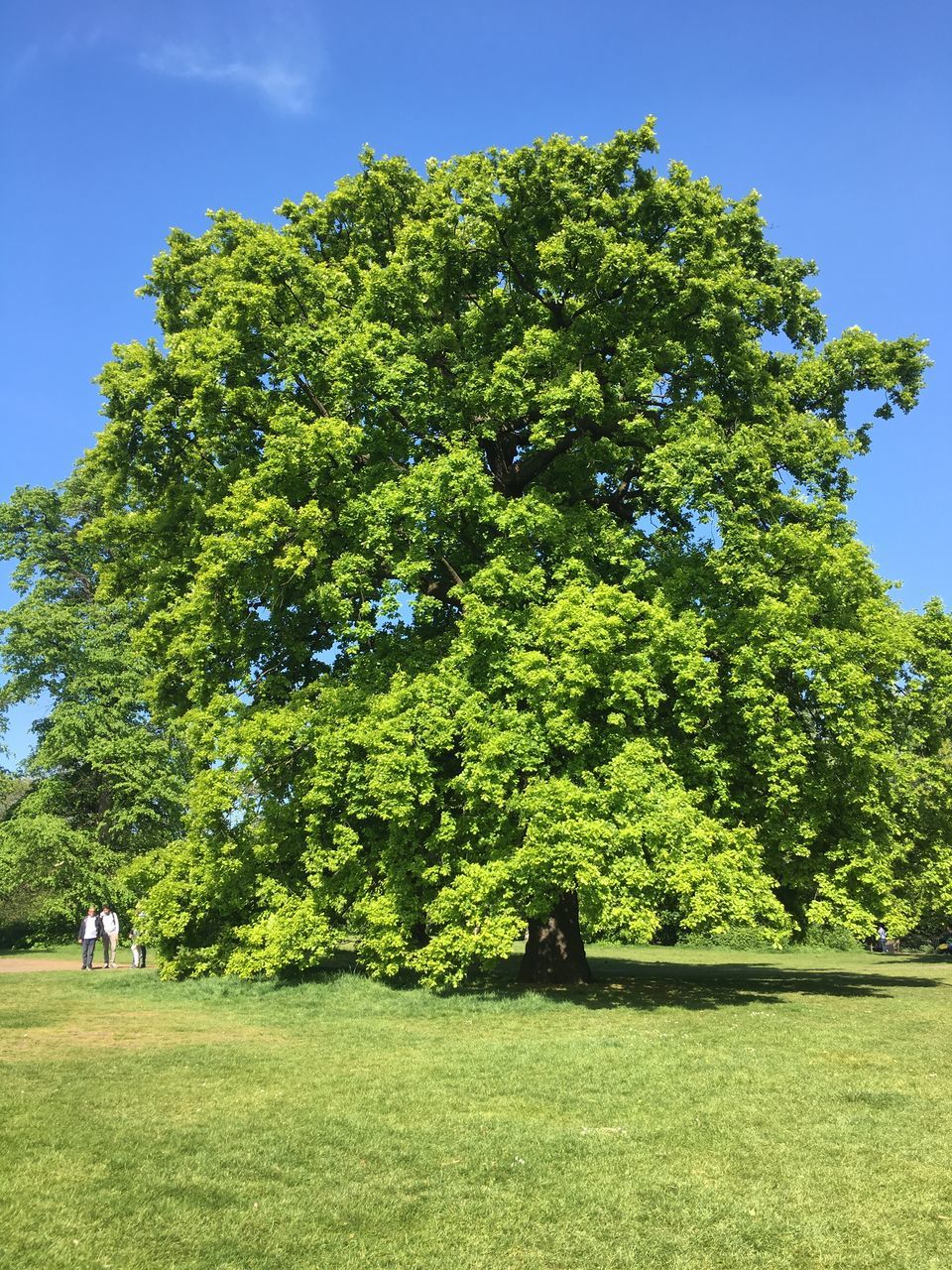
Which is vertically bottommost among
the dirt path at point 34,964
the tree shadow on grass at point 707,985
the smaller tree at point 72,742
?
the tree shadow on grass at point 707,985

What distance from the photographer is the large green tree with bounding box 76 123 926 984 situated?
17.1 meters

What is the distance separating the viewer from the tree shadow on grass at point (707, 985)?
17.6 m

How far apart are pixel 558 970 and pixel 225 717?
921cm

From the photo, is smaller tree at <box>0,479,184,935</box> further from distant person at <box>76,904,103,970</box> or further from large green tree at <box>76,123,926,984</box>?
large green tree at <box>76,123,926,984</box>

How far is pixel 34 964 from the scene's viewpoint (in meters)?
26.9

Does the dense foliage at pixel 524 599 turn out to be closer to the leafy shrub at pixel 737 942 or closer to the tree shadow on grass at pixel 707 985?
the tree shadow on grass at pixel 707 985

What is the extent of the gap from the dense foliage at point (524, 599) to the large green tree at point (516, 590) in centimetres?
9

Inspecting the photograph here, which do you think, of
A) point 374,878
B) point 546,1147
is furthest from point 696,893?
point 546,1147

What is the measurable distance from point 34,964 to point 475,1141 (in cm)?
2372

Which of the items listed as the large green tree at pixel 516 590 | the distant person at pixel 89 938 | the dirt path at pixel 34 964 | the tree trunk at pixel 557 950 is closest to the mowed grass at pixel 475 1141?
the large green tree at pixel 516 590

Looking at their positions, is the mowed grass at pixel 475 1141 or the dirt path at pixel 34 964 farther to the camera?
the dirt path at pixel 34 964

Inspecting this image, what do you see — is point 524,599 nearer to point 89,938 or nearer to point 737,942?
point 89,938

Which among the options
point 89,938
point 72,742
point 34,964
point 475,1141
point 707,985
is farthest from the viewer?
point 72,742

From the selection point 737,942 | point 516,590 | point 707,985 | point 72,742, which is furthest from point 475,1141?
point 737,942
